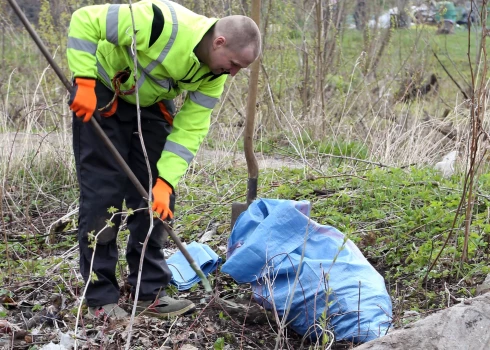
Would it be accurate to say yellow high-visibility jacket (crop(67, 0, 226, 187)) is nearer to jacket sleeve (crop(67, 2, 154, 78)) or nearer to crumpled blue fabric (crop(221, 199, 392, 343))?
jacket sleeve (crop(67, 2, 154, 78))

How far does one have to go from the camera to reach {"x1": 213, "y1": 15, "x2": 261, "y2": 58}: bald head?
9.88ft

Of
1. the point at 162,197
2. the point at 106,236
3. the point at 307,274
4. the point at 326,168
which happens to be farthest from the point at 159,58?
the point at 326,168

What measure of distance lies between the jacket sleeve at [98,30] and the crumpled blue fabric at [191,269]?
1287 mm

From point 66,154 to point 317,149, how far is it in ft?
7.61

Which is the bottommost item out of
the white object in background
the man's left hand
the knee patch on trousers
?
the white object in background

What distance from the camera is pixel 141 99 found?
3.21m

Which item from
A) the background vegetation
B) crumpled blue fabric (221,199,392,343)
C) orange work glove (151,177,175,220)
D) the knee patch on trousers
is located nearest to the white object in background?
the background vegetation

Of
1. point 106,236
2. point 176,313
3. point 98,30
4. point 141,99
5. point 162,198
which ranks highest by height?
point 98,30

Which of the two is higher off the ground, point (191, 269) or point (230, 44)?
point (230, 44)

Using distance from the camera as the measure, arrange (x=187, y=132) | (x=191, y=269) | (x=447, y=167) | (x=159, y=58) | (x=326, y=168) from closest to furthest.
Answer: (x=159, y=58) → (x=187, y=132) → (x=191, y=269) → (x=447, y=167) → (x=326, y=168)

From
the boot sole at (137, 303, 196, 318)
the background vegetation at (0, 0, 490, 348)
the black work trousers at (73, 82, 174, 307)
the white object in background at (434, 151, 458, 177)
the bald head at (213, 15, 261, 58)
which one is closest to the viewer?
the bald head at (213, 15, 261, 58)

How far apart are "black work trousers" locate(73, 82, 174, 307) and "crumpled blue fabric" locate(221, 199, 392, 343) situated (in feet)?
1.42

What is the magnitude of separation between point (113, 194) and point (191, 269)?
0.85 m

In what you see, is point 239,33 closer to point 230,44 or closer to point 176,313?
point 230,44
